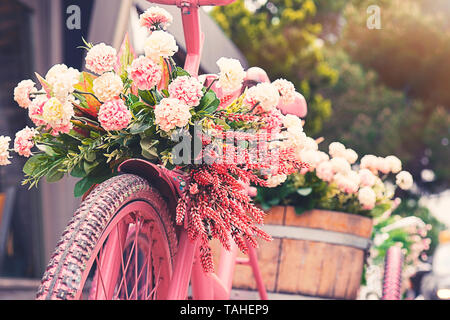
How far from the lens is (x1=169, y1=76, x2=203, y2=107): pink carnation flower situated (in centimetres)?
108

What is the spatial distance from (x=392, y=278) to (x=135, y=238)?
5.29ft

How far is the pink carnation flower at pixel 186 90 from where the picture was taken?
1.08m

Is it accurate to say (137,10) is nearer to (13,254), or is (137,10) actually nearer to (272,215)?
(272,215)

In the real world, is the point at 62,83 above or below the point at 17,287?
above

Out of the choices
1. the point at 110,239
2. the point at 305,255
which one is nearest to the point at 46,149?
the point at 110,239

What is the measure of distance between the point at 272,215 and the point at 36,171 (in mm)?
1259

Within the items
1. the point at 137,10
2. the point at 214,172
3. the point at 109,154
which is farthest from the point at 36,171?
the point at 137,10

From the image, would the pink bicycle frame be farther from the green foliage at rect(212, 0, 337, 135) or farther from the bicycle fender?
the green foliage at rect(212, 0, 337, 135)

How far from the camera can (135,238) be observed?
1.11 meters

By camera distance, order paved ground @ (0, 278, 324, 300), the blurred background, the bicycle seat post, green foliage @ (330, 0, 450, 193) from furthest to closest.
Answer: green foliage @ (330, 0, 450, 193) → the blurred background → paved ground @ (0, 278, 324, 300) → the bicycle seat post

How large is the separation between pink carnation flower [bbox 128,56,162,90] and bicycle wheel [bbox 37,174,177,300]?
0.20 meters

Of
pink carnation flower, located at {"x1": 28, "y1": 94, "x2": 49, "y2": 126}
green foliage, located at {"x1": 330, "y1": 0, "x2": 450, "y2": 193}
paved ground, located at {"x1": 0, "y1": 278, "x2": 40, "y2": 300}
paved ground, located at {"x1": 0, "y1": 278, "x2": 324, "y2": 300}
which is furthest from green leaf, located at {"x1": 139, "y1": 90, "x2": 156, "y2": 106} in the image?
green foliage, located at {"x1": 330, "y1": 0, "x2": 450, "y2": 193}

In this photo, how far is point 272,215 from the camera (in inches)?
87.4

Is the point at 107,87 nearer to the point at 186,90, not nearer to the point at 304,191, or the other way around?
the point at 186,90
